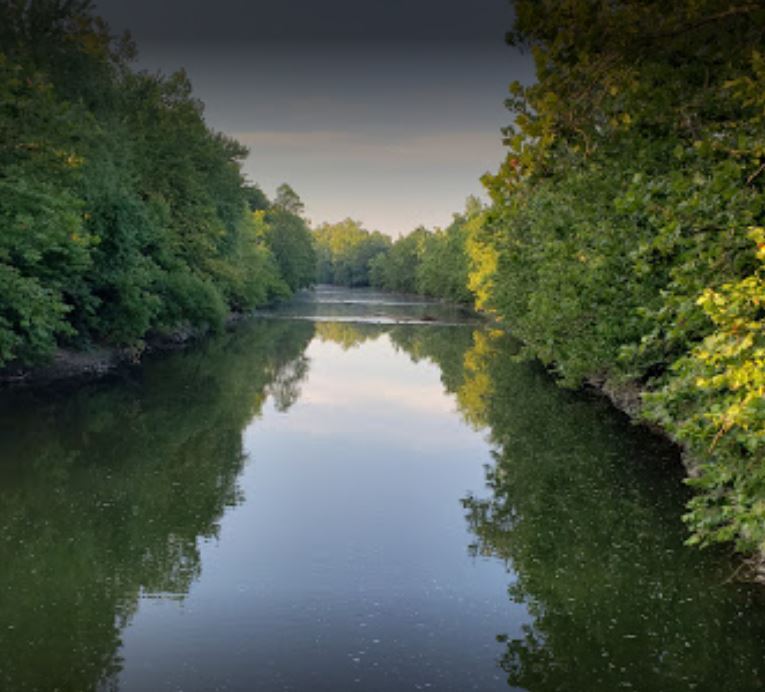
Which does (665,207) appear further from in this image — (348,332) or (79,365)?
(348,332)

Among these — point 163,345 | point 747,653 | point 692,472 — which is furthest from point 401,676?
point 163,345

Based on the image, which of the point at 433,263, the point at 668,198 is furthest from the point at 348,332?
the point at 433,263

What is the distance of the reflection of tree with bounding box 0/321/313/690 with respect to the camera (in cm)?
1059

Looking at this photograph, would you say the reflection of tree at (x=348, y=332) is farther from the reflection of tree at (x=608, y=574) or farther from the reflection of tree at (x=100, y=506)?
the reflection of tree at (x=608, y=574)

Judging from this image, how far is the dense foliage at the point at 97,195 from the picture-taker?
2497 cm

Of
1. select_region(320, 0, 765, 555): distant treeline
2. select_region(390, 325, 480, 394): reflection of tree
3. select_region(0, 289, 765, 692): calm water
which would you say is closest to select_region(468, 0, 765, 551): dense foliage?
select_region(320, 0, 765, 555): distant treeline

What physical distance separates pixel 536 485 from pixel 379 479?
11.5ft

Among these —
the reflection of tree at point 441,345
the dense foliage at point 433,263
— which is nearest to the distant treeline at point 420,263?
the dense foliage at point 433,263

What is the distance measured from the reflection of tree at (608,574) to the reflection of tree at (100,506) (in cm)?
512

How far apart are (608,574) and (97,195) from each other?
82.3 ft

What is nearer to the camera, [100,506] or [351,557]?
[351,557]

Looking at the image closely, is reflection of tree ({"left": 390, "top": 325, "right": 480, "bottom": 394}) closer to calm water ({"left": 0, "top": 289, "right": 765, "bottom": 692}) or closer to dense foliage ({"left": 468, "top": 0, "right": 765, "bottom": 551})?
calm water ({"left": 0, "top": 289, "right": 765, "bottom": 692})

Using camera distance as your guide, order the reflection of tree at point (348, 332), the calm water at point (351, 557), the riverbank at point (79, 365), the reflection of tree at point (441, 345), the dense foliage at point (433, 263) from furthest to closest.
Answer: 1. the dense foliage at point (433, 263)
2. the reflection of tree at point (348, 332)
3. the reflection of tree at point (441, 345)
4. the riverbank at point (79, 365)
5. the calm water at point (351, 557)

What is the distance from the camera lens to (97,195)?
1252 inches
